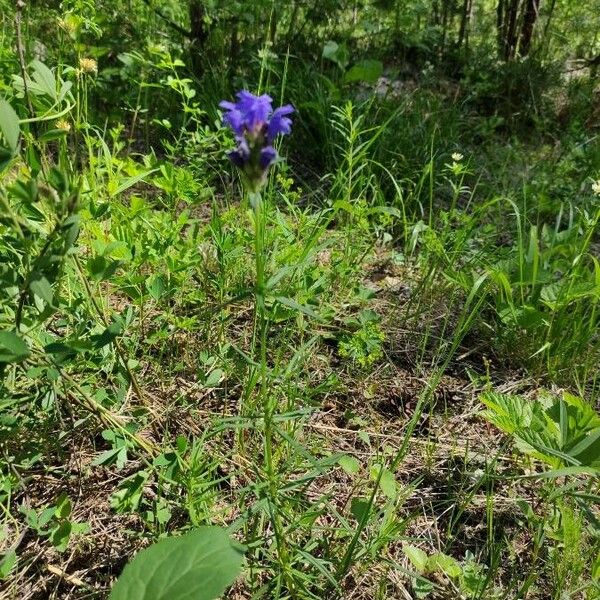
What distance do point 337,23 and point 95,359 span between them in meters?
2.79

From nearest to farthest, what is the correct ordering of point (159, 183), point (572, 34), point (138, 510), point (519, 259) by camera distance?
1. point (138, 510)
2. point (159, 183)
3. point (519, 259)
4. point (572, 34)

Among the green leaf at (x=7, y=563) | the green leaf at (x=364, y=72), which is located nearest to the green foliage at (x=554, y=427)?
the green leaf at (x=7, y=563)

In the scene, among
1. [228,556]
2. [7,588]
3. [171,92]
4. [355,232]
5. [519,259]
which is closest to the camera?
[228,556]

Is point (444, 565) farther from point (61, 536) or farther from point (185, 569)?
point (61, 536)

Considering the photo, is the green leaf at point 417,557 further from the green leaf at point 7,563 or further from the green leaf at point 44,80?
the green leaf at point 44,80

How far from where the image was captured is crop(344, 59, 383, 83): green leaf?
2885mm

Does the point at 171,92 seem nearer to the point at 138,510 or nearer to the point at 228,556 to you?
the point at 138,510

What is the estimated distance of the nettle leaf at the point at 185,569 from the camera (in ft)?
2.91

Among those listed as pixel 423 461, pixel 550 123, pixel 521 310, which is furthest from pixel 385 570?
pixel 550 123

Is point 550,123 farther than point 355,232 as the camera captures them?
Yes

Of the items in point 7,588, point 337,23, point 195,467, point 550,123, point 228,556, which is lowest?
point 7,588

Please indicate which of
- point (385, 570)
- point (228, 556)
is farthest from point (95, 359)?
point (385, 570)

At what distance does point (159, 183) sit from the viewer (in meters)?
1.73

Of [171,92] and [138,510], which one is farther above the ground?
[171,92]
